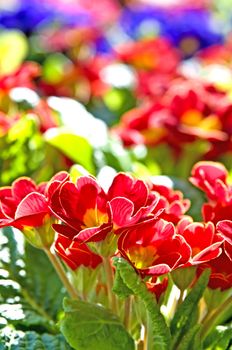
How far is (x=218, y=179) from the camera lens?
95 cm

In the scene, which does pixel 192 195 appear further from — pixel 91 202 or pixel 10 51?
pixel 10 51

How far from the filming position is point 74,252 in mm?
851

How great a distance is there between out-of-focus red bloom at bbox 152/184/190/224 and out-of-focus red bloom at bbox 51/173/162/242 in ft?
0.14

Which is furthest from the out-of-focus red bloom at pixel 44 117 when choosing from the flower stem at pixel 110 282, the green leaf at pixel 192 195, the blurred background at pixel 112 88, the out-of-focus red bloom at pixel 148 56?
the out-of-focus red bloom at pixel 148 56

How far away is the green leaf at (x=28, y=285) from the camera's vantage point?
0.96 m

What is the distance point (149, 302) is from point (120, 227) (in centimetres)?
7

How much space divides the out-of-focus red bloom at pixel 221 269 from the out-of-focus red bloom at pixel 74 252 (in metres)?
0.11

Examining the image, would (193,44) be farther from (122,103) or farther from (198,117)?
(198,117)

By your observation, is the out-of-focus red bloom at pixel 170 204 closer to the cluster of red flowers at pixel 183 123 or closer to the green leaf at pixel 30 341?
the green leaf at pixel 30 341

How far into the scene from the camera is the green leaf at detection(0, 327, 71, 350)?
0.88 meters

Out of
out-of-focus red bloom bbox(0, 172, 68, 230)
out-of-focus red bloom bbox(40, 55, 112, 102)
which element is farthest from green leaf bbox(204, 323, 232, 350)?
out-of-focus red bloom bbox(40, 55, 112, 102)

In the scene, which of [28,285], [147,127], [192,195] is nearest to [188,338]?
[28,285]

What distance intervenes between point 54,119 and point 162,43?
0.75 m

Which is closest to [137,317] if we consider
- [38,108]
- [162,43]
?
[38,108]
